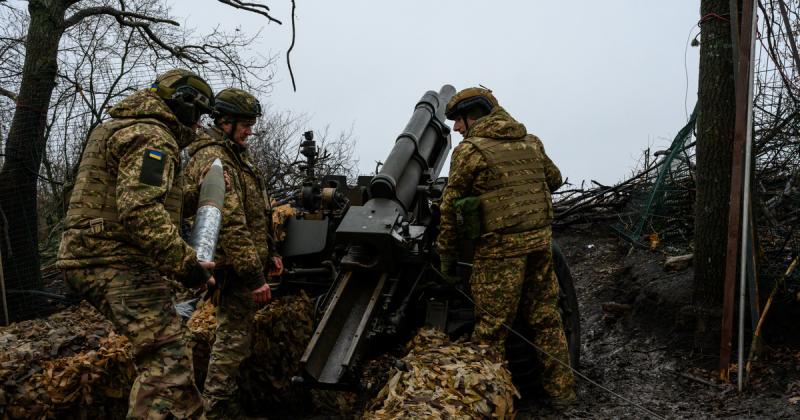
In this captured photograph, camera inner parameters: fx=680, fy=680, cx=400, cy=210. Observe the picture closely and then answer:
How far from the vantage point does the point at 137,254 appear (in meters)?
3.59

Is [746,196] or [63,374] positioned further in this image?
[746,196]

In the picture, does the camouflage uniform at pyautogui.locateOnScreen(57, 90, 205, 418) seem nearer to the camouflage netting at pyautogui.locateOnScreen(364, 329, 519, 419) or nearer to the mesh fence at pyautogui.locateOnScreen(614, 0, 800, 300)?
the camouflage netting at pyautogui.locateOnScreen(364, 329, 519, 419)

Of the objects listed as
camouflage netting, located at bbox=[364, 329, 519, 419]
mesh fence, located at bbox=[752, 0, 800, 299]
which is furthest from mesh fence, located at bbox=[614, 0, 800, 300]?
camouflage netting, located at bbox=[364, 329, 519, 419]

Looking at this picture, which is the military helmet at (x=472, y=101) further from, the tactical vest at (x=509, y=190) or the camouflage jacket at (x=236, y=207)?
the camouflage jacket at (x=236, y=207)

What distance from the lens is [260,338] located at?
5.36 metres

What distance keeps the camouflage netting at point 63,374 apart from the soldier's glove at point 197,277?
4.86 ft

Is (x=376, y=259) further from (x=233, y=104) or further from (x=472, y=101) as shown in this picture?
(x=233, y=104)

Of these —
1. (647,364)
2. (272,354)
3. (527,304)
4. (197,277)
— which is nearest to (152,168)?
(197,277)

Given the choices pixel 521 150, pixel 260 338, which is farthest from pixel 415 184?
pixel 260 338

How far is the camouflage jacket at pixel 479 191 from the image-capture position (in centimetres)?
462

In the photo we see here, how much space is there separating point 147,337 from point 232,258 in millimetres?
914

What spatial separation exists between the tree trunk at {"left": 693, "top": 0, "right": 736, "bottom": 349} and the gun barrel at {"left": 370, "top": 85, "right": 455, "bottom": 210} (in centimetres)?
225

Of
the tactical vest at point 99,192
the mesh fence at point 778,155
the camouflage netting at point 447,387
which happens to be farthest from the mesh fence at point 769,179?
the tactical vest at point 99,192

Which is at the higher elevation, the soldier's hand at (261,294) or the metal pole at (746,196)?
the metal pole at (746,196)
